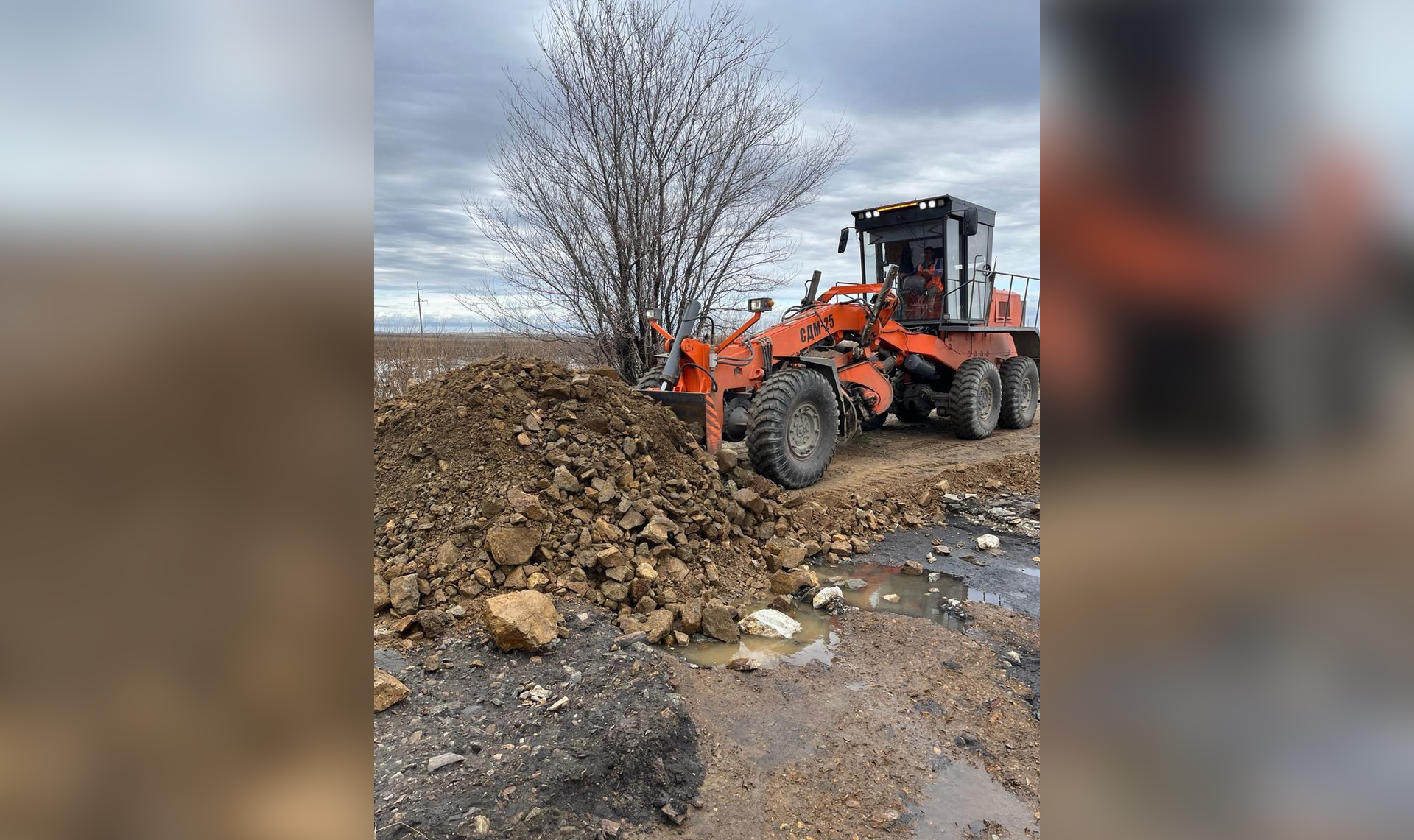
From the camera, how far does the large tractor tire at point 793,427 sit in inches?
299

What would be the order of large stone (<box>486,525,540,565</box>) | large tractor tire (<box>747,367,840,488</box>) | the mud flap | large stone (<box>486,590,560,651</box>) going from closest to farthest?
1. large stone (<box>486,590,560,651</box>)
2. large stone (<box>486,525,540,565</box>)
3. the mud flap
4. large tractor tire (<box>747,367,840,488</box>)

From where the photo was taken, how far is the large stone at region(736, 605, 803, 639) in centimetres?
487

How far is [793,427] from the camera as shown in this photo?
7969 mm

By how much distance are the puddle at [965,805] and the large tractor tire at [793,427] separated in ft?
14.5

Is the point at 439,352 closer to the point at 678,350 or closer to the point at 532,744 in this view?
the point at 678,350

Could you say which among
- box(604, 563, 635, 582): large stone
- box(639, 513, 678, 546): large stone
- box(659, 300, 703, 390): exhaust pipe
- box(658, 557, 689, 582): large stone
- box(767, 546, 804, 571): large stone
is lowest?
box(767, 546, 804, 571): large stone

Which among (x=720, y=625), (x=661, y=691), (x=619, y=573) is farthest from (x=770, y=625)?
(x=661, y=691)

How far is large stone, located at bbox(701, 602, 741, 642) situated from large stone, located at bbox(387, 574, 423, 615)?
1.81 metres

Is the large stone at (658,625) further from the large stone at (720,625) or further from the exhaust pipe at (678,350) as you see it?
the exhaust pipe at (678,350)

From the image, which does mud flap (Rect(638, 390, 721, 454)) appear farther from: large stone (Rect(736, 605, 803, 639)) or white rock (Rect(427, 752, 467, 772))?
white rock (Rect(427, 752, 467, 772))

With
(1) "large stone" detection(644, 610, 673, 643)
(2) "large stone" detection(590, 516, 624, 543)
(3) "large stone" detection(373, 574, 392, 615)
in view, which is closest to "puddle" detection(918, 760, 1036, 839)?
(1) "large stone" detection(644, 610, 673, 643)

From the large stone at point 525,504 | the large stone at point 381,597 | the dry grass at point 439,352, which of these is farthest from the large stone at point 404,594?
the dry grass at point 439,352

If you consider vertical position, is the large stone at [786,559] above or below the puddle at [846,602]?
above
